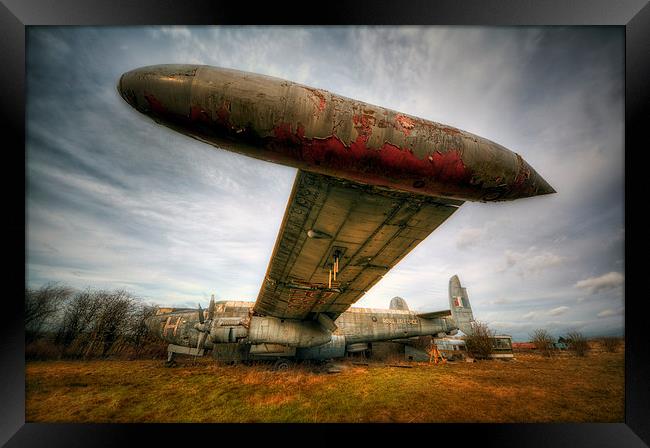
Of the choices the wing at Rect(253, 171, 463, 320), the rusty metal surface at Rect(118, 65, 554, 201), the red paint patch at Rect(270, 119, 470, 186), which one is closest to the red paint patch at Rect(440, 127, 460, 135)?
the rusty metal surface at Rect(118, 65, 554, 201)

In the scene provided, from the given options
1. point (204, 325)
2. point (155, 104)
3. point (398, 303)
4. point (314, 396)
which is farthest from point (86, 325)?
point (398, 303)

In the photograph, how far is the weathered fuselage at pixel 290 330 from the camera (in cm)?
932

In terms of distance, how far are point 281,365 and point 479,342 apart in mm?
13235

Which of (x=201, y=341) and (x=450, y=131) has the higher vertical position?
(x=450, y=131)

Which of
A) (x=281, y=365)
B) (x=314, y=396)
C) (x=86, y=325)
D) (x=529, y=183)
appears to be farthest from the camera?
(x=86, y=325)

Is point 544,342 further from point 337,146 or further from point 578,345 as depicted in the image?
point 337,146

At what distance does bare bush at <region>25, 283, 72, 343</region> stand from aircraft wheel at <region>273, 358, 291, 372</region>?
7.25 metres

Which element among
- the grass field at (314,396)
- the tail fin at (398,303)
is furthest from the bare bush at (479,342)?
the grass field at (314,396)

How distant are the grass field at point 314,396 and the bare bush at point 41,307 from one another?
0.76 m

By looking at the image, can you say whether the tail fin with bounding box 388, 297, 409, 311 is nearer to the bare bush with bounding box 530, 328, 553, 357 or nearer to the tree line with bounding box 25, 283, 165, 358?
the bare bush with bounding box 530, 328, 553, 357

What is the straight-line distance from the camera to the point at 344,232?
4477 mm

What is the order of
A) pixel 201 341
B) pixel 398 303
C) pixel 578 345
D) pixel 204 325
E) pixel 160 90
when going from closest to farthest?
pixel 160 90
pixel 204 325
pixel 201 341
pixel 578 345
pixel 398 303

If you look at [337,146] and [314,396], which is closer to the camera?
[337,146]

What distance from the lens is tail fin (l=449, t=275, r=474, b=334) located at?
18328 mm
